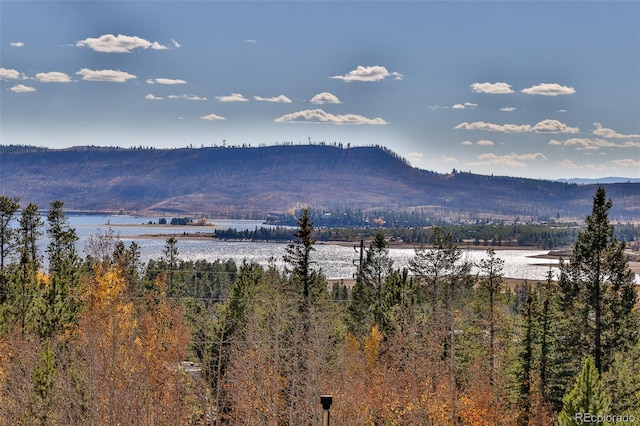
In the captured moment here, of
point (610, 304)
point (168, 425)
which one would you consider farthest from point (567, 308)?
point (168, 425)

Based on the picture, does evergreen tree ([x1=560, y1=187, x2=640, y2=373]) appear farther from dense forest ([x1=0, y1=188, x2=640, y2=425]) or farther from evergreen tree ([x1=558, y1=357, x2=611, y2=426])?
evergreen tree ([x1=558, y1=357, x2=611, y2=426])

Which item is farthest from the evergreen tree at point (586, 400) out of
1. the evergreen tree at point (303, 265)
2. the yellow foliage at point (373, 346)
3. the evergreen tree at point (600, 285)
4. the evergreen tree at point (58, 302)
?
the evergreen tree at point (58, 302)

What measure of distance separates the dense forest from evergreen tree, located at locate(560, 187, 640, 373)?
0.07 metres

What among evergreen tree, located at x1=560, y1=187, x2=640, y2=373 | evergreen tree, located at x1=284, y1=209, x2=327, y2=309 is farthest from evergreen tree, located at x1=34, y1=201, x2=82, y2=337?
evergreen tree, located at x1=560, y1=187, x2=640, y2=373

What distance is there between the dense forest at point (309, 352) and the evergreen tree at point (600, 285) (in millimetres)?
73

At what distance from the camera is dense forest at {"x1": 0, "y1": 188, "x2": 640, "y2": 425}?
2692 cm

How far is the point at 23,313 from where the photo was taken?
136 ft

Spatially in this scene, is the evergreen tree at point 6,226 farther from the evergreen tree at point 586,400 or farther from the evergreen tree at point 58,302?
the evergreen tree at point 586,400

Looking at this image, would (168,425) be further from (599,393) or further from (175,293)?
(175,293)

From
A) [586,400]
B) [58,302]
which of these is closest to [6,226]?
[58,302]

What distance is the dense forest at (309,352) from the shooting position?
26.9m

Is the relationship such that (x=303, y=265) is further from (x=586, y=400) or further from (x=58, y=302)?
(x=586, y=400)

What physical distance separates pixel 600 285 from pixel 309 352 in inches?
680

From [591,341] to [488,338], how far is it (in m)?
15.5
